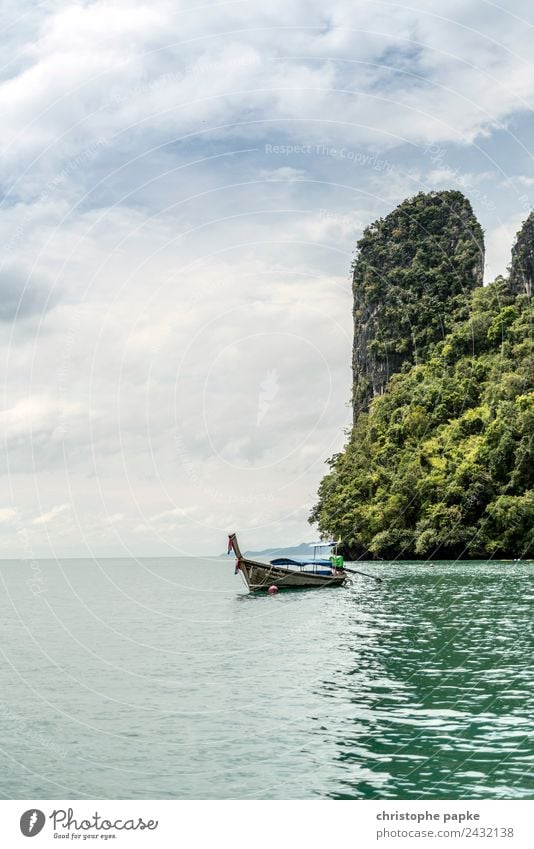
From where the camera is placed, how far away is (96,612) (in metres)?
51.5

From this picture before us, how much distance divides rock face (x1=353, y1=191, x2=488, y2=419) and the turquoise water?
235ft

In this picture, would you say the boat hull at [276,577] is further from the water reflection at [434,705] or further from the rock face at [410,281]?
the rock face at [410,281]

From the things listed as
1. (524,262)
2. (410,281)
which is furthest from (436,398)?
(410,281)

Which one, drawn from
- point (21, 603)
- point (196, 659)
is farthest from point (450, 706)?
point (21, 603)

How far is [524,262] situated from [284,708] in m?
83.1

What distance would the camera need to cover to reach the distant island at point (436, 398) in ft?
228

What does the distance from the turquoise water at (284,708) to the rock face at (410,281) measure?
71.5m

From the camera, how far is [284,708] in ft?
55.0

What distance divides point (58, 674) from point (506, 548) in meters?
50.2

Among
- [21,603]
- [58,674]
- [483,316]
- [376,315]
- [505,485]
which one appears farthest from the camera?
[376,315]

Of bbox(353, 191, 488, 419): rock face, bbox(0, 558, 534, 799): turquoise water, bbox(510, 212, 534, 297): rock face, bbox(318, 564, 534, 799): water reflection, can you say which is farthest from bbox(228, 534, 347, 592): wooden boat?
bbox(353, 191, 488, 419): rock face

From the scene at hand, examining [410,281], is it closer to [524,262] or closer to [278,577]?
[524,262]

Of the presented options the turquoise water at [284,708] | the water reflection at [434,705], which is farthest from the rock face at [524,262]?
the water reflection at [434,705]
